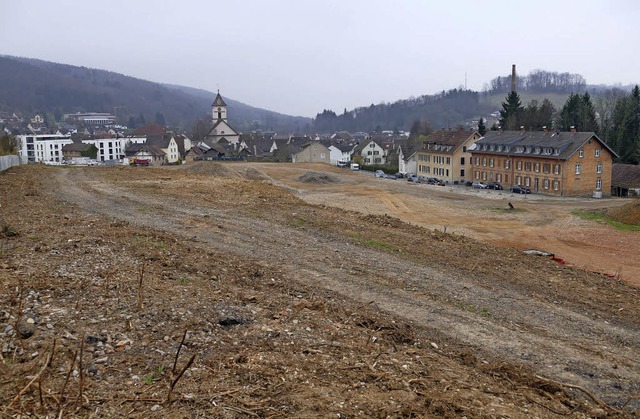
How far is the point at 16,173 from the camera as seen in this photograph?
1451 inches

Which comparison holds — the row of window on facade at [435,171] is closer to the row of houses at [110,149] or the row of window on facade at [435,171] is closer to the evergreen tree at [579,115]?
the evergreen tree at [579,115]

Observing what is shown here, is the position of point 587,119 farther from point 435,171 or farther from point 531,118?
point 435,171

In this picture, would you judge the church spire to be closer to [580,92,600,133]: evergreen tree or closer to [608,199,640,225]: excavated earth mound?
[580,92,600,133]: evergreen tree

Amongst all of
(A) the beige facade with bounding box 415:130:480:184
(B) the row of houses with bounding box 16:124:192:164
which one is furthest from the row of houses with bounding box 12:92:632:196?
(B) the row of houses with bounding box 16:124:192:164

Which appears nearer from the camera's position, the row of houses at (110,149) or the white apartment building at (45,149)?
the row of houses at (110,149)

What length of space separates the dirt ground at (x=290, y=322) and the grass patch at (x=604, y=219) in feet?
71.4

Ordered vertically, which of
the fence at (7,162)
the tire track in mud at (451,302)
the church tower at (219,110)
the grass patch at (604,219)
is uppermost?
the church tower at (219,110)

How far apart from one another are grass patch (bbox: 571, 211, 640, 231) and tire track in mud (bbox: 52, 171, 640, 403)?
2647 cm

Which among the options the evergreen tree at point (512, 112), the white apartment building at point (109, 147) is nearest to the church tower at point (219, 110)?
the white apartment building at point (109, 147)

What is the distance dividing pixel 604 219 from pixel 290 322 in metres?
37.4

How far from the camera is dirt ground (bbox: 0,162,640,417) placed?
7.51 metres

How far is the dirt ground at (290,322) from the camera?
751 cm

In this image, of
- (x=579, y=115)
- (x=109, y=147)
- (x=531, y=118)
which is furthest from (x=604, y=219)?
(x=109, y=147)

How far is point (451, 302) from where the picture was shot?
43.2 feet
